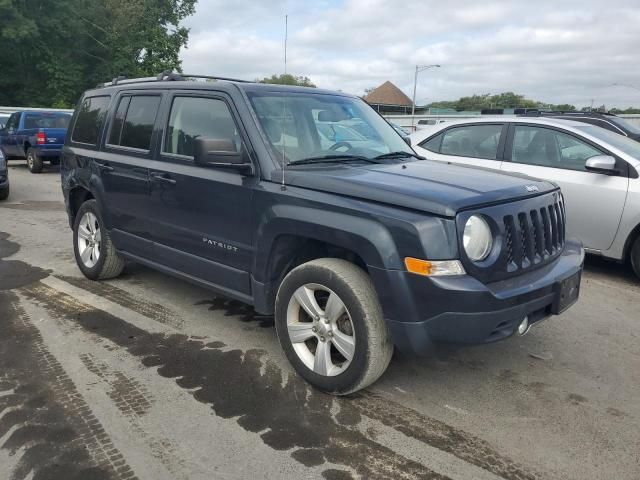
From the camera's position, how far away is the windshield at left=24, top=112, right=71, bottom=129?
617 inches

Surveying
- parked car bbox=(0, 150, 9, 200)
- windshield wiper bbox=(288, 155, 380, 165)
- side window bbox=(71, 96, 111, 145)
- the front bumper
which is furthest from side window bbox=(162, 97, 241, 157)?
parked car bbox=(0, 150, 9, 200)

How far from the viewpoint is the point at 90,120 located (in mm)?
5266

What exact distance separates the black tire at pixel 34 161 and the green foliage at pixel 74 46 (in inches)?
961

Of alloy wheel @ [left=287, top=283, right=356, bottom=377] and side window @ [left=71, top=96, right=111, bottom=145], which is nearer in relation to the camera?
alloy wheel @ [left=287, top=283, right=356, bottom=377]

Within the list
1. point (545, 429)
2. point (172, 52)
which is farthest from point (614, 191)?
point (172, 52)

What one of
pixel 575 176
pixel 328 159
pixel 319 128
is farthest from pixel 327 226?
pixel 575 176

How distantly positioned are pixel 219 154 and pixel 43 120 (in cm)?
1465

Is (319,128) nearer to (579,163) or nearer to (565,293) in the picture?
(565,293)

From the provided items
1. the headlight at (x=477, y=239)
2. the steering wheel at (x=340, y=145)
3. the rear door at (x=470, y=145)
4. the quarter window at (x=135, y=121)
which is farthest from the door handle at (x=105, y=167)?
the rear door at (x=470, y=145)

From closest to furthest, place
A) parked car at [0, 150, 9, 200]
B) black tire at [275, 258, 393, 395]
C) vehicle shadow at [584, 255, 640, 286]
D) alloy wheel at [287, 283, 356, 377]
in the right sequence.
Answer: black tire at [275, 258, 393, 395] < alloy wheel at [287, 283, 356, 377] < vehicle shadow at [584, 255, 640, 286] < parked car at [0, 150, 9, 200]

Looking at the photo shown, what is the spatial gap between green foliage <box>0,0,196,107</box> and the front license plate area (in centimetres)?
3946

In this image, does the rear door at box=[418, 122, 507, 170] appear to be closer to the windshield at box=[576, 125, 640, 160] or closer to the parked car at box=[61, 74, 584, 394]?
the windshield at box=[576, 125, 640, 160]

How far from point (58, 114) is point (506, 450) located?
16454 millimetres

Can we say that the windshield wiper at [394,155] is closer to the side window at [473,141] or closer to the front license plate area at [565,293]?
the front license plate area at [565,293]
